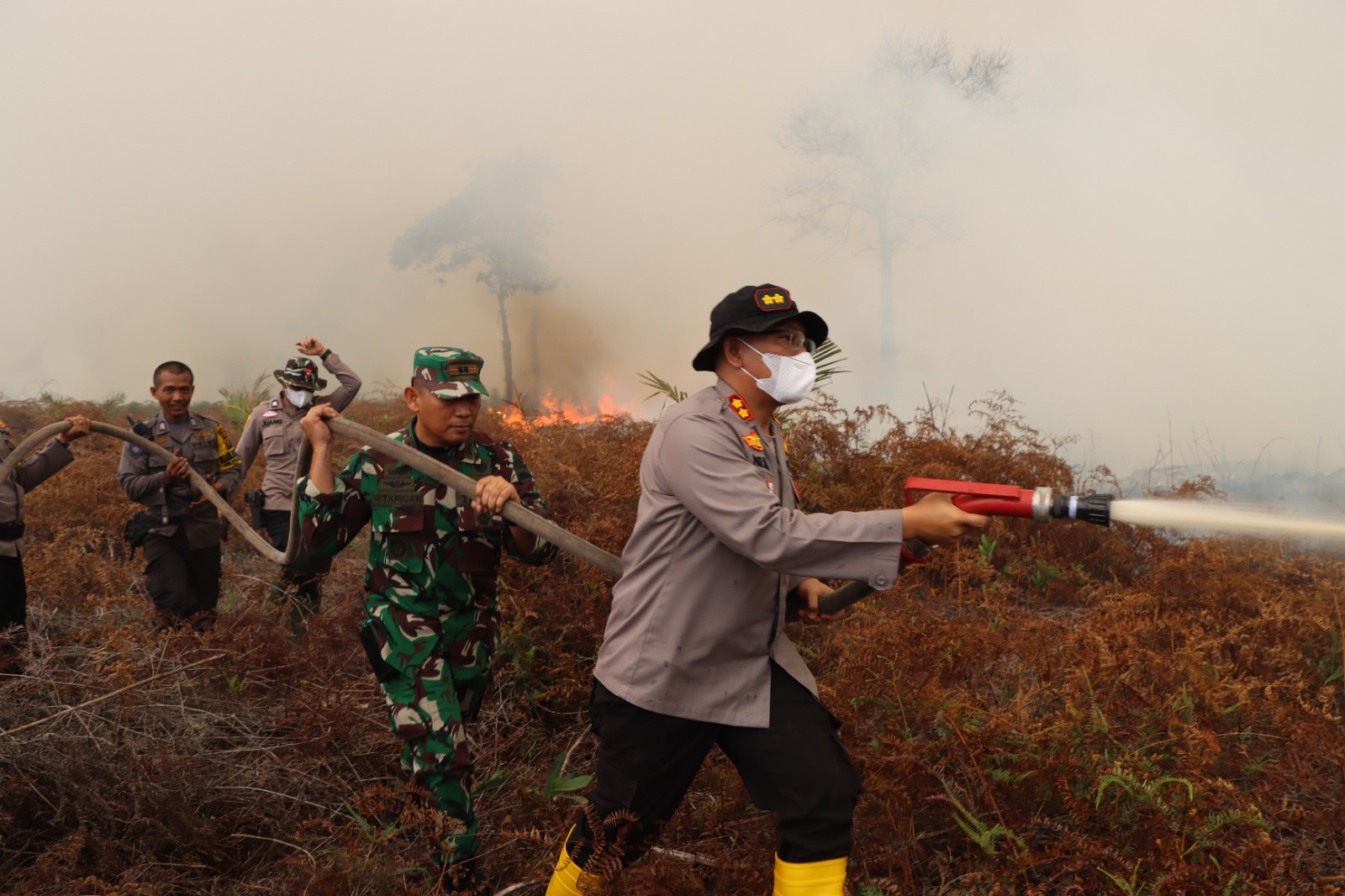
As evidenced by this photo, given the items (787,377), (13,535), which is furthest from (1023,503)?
(13,535)

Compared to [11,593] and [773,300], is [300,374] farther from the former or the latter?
[773,300]

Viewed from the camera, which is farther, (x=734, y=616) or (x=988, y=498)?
(x=734, y=616)

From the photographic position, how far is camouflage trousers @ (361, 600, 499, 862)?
10.5ft

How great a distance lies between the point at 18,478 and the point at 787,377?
4.74 m

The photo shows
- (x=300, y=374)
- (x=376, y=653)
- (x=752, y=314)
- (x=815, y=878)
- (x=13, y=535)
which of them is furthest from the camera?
(x=300, y=374)

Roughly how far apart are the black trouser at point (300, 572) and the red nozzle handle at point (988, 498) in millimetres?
4626

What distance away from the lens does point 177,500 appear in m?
5.71

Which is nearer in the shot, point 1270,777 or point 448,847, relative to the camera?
point 448,847

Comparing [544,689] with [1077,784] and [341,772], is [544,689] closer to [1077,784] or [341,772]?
[341,772]

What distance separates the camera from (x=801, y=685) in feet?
8.53

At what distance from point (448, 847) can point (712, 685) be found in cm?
127

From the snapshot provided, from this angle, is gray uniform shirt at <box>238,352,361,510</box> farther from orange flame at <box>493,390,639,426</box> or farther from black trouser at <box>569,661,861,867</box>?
black trouser at <box>569,661,861,867</box>

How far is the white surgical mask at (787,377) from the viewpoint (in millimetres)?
2629

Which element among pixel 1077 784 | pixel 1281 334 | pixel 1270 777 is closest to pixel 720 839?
pixel 1077 784
